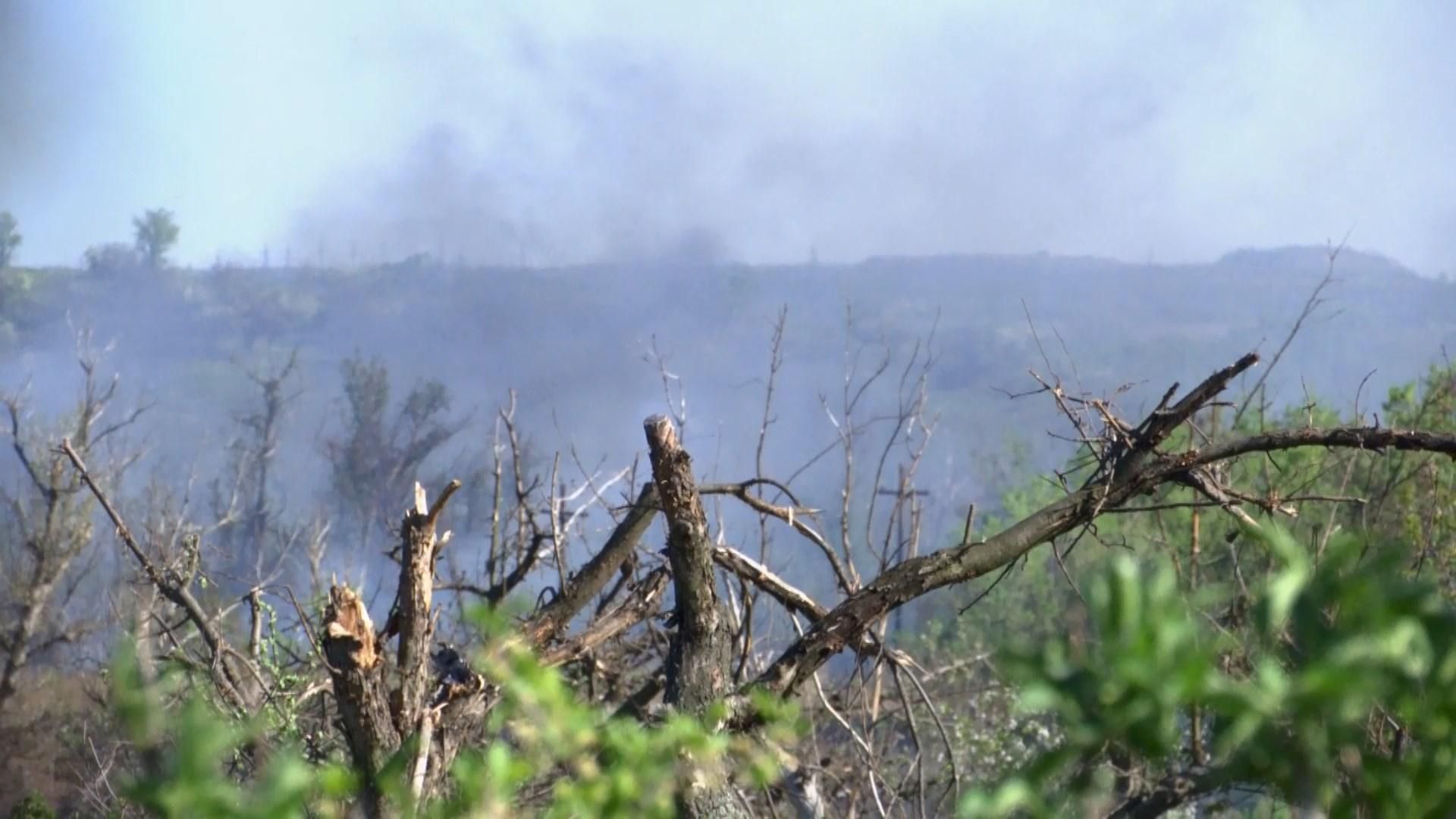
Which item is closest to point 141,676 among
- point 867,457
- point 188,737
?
point 188,737

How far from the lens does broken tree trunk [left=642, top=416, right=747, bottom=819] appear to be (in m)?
3.29

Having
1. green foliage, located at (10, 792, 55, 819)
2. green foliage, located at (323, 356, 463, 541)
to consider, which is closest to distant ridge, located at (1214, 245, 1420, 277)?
green foliage, located at (323, 356, 463, 541)

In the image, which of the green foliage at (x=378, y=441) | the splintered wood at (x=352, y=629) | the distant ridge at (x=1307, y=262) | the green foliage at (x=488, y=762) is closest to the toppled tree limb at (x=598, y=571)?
the splintered wood at (x=352, y=629)

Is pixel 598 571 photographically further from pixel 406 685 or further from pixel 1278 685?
pixel 1278 685

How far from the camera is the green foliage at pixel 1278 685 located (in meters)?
0.85

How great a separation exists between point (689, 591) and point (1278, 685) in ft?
8.32

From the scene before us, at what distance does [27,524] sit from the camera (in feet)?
45.6

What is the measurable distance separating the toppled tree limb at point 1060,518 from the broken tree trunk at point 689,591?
172 mm

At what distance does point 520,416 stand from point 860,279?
999 cm

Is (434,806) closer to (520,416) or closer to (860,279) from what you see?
(520,416)

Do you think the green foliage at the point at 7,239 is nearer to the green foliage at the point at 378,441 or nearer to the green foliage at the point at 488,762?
the green foliage at the point at 378,441

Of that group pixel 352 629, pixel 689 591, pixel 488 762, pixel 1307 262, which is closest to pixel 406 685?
pixel 352 629

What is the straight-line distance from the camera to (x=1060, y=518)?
3.55 m

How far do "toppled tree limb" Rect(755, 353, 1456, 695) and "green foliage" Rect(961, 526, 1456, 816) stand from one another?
7.83 feet
